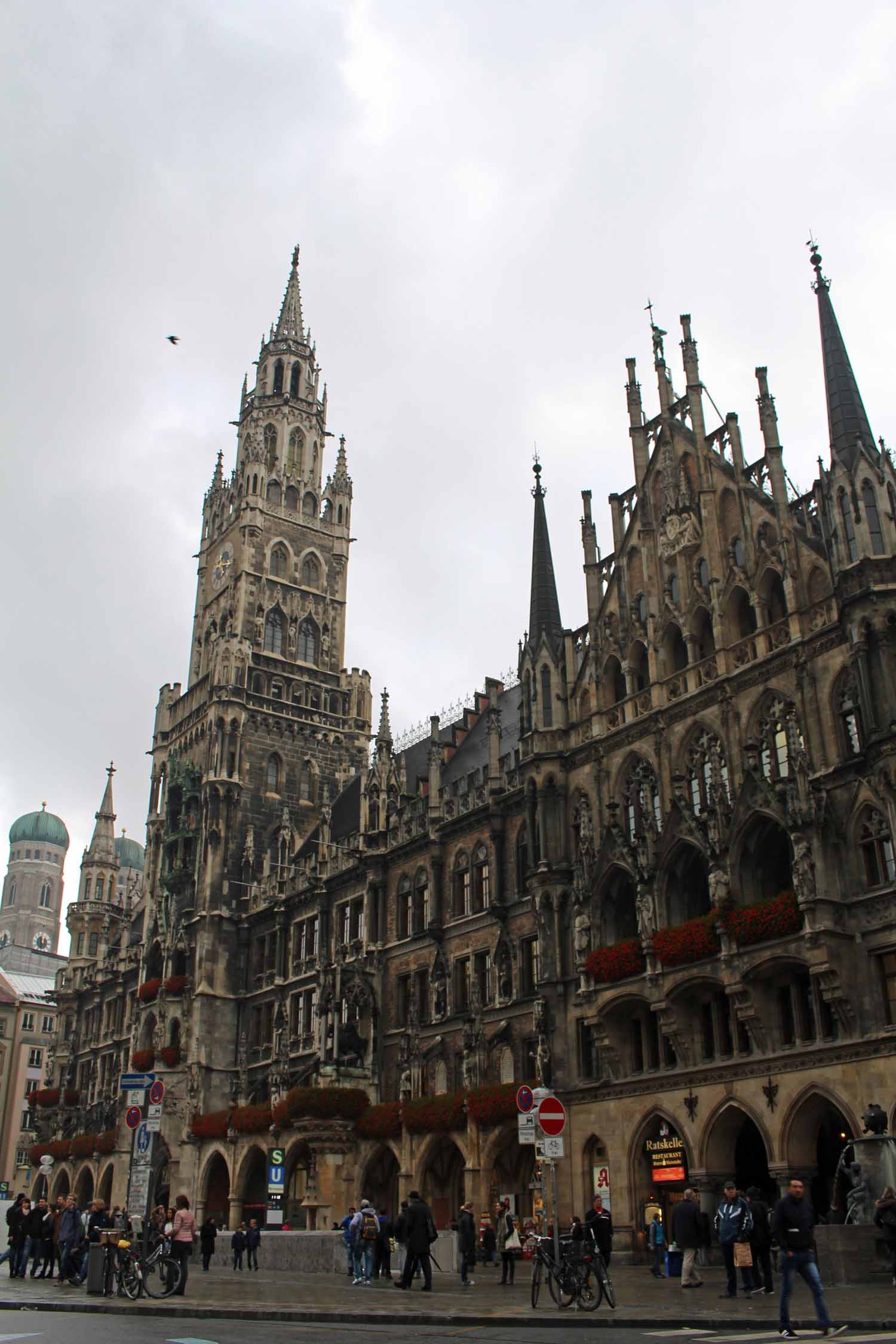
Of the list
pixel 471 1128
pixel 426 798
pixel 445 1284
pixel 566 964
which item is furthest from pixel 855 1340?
pixel 426 798

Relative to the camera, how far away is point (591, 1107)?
3412 centimetres

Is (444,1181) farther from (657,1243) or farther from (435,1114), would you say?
(657,1243)

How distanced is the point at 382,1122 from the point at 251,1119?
8.90m

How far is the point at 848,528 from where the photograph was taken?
30.8 m

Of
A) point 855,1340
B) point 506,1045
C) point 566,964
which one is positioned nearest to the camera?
point 855,1340

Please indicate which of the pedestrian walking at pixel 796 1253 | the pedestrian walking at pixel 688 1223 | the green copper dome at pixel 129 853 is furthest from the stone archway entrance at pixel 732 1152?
the green copper dome at pixel 129 853

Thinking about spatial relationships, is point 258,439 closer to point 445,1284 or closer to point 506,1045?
point 506,1045

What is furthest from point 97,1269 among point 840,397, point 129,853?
point 129,853

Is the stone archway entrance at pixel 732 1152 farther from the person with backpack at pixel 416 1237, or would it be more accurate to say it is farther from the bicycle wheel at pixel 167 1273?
the bicycle wheel at pixel 167 1273

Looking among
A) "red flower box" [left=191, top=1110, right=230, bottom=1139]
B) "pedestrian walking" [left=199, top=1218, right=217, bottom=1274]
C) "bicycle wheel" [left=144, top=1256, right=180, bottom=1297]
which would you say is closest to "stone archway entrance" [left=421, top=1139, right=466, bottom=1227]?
"pedestrian walking" [left=199, top=1218, right=217, bottom=1274]

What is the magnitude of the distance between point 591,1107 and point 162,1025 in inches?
1125

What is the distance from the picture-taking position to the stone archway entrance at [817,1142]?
2800 centimetres

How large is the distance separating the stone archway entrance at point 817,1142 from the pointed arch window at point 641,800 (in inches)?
337

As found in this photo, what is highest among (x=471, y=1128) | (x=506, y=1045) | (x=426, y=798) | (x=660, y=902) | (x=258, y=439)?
(x=258, y=439)
